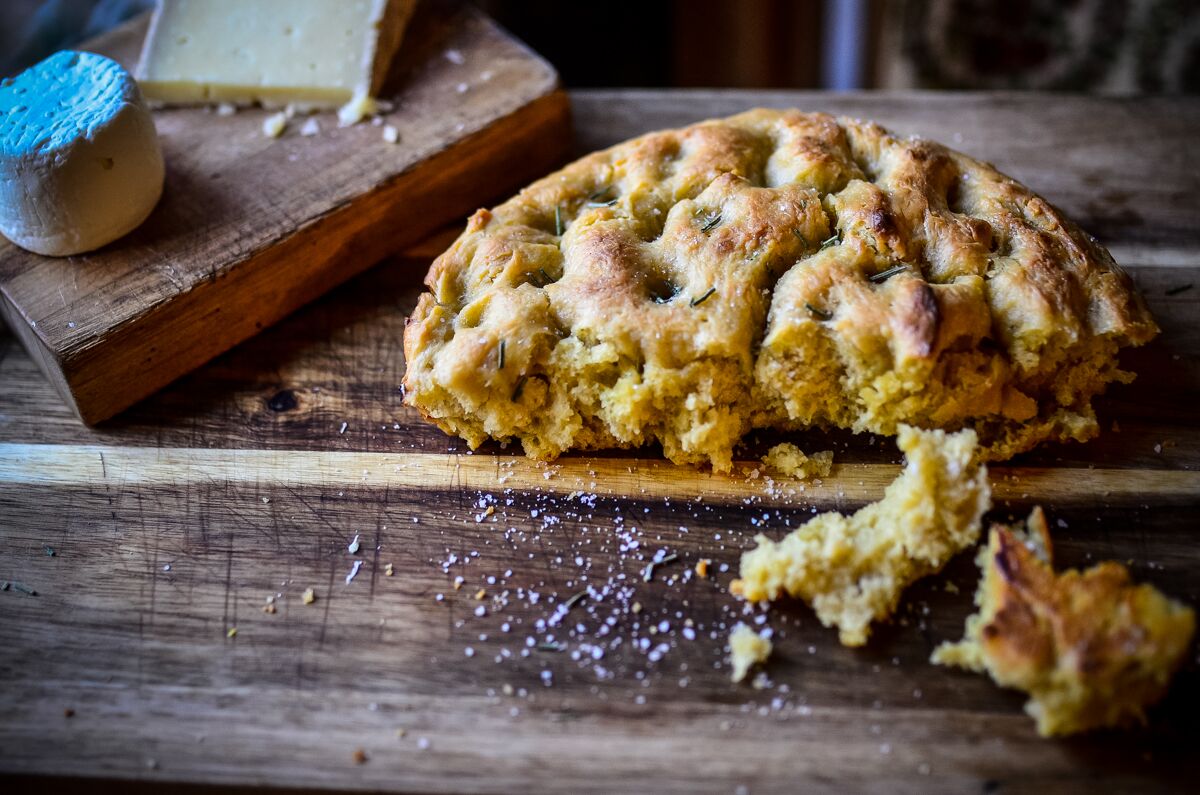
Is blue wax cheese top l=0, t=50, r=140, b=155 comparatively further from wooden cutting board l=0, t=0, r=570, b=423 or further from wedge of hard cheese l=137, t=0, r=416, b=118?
wedge of hard cheese l=137, t=0, r=416, b=118

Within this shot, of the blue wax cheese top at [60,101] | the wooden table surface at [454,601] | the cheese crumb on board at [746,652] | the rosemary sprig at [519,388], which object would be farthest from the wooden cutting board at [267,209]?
the cheese crumb on board at [746,652]

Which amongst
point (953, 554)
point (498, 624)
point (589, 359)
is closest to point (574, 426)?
point (589, 359)

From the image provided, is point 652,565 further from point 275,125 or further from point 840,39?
point 840,39

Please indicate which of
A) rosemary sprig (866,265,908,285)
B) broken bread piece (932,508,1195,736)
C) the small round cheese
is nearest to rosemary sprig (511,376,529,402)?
rosemary sprig (866,265,908,285)

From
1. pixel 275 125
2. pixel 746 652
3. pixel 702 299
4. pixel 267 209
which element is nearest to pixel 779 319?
pixel 702 299

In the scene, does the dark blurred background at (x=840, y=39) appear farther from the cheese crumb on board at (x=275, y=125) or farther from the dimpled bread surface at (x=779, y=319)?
the dimpled bread surface at (x=779, y=319)

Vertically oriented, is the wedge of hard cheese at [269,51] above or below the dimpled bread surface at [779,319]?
above
